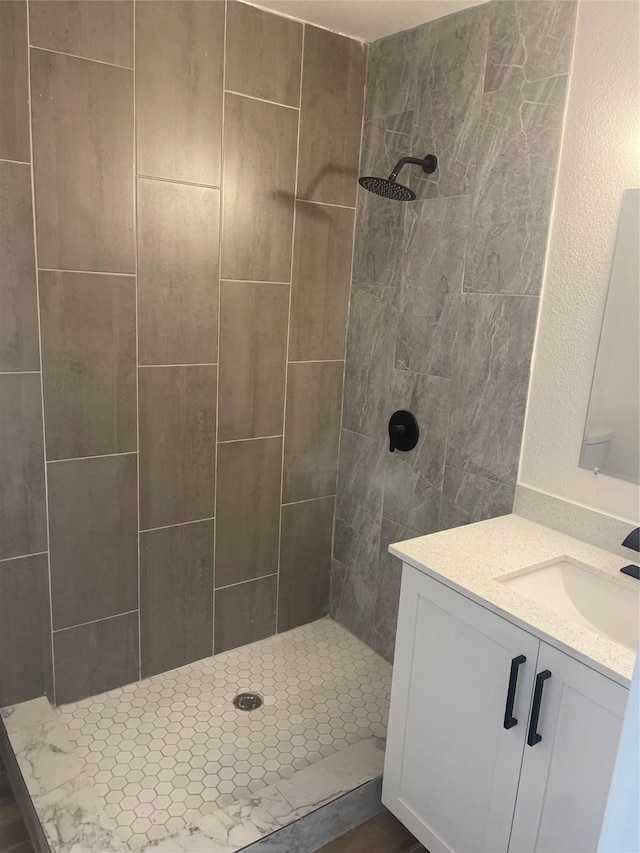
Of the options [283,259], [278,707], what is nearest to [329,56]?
[283,259]

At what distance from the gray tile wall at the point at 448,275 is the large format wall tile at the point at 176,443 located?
0.60 m

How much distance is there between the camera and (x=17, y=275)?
178 centimetres

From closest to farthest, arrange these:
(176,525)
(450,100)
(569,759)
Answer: (569,759)
(450,100)
(176,525)

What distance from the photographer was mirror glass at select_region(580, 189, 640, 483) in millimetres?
1552

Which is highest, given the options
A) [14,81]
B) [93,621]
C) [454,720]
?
[14,81]

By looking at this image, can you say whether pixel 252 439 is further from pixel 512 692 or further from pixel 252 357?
pixel 512 692

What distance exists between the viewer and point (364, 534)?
2514 millimetres

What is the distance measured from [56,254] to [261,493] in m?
1.09

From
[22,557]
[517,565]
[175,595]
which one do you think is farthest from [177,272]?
[517,565]

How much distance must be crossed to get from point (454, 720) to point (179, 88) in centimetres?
193

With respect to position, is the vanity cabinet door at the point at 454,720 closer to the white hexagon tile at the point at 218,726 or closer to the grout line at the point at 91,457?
the white hexagon tile at the point at 218,726

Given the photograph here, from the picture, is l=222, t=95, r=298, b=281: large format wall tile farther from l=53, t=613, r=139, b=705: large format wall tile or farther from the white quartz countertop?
l=53, t=613, r=139, b=705: large format wall tile

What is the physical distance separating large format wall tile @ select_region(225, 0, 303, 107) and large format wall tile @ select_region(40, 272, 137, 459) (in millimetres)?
766

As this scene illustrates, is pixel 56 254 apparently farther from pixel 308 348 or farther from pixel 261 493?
pixel 261 493
